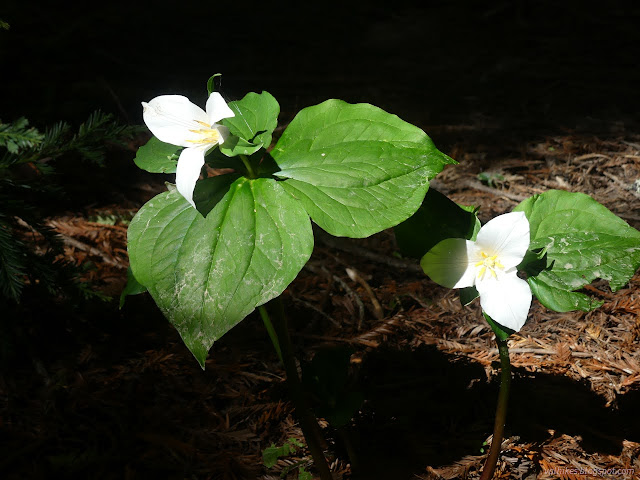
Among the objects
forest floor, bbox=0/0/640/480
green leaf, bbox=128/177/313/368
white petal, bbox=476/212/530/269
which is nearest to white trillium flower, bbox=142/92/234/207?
green leaf, bbox=128/177/313/368

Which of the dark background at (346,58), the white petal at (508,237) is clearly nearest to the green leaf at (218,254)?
the white petal at (508,237)

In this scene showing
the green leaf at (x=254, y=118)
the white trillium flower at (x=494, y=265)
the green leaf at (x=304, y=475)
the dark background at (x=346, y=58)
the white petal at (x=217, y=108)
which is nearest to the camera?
the white petal at (x=217, y=108)

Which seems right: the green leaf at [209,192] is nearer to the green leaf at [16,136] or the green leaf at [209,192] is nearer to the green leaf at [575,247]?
the green leaf at [575,247]

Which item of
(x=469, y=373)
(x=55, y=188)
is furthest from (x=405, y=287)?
(x=55, y=188)

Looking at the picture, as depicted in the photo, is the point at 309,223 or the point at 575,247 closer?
the point at 309,223

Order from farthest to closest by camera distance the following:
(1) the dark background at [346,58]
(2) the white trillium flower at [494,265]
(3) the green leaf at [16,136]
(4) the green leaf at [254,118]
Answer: (1) the dark background at [346,58], (3) the green leaf at [16,136], (4) the green leaf at [254,118], (2) the white trillium flower at [494,265]

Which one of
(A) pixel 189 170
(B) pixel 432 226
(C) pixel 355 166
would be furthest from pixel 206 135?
(B) pixel 432 226

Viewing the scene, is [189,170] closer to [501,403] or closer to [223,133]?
[223,133]
